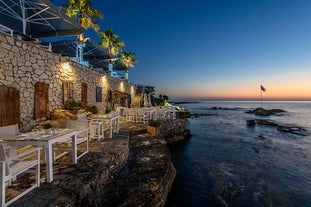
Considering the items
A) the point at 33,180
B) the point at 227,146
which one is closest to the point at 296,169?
the point at 227,146

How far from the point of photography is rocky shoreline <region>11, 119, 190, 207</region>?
9.63 ft

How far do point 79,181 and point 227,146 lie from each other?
11.5m

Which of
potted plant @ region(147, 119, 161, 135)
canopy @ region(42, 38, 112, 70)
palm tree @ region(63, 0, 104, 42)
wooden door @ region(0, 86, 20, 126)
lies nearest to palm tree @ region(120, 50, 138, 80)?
canopy @ region(42, 38, 112, 70)

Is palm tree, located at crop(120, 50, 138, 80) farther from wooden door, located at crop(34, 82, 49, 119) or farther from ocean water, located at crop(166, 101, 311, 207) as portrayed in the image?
wooden door, located at crop(34, 82, 49, 119)

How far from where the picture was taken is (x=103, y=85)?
15219 mm

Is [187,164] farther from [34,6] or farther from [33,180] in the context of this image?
[34,6]

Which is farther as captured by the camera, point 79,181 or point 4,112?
point 4,112

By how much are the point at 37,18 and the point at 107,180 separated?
938 cm

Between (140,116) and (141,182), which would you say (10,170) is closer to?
(141,182)

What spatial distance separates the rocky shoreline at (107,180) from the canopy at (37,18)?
6.29 metres

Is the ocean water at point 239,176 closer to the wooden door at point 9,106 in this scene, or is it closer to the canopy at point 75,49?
the wooden door at point 9,106

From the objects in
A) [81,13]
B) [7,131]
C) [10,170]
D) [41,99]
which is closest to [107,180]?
[10,170]

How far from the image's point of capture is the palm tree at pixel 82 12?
13000mm

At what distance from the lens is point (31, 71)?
7148 mm
